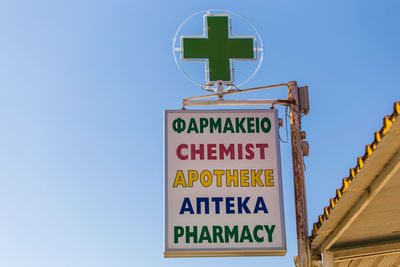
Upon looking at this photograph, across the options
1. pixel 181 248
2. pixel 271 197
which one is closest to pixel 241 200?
pixel 271 197

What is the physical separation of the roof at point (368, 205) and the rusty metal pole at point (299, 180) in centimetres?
16

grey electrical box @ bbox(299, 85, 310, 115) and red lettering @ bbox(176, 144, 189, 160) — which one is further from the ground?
grey electrical box @ bbox(299, 85, 310, 115)

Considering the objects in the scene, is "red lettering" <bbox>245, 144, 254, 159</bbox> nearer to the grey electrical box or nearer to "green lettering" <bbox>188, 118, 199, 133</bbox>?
"green lettering" <bbox>188, 118, 199, 133</bbox>

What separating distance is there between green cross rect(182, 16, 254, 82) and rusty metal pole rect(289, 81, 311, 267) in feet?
3.53

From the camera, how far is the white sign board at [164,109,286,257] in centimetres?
840

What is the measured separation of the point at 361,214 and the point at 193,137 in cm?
252

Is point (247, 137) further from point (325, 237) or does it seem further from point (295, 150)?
point (325, 237)

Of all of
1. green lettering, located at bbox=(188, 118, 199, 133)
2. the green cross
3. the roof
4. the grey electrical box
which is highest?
the green cross

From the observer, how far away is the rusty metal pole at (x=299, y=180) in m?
8.37

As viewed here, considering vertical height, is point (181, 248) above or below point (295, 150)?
below

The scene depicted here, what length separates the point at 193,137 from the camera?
8.92 meters

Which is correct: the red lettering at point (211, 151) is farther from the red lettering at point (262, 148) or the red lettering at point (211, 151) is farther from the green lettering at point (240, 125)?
the red lettering at point (262, 148)

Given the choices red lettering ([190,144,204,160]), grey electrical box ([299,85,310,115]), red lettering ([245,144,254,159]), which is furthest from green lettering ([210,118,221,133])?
grey electrical box ([299,85,310,115])

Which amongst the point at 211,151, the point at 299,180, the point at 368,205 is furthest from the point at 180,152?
the point at 368,205
